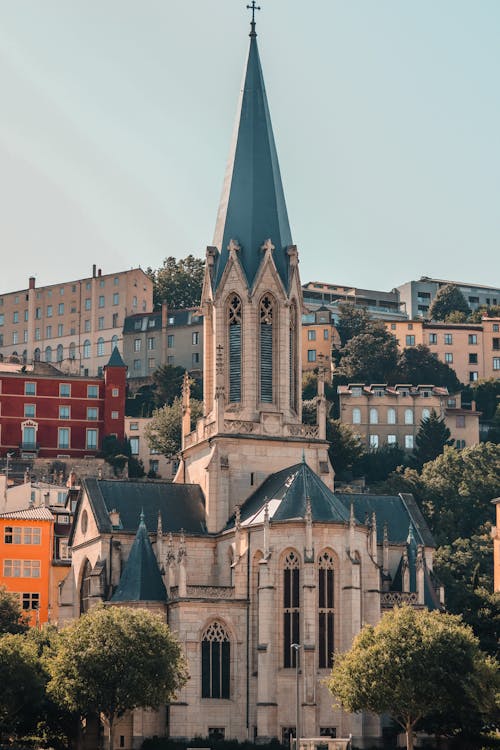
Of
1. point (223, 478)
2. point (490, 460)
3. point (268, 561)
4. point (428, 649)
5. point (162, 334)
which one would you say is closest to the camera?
point (428, 649)

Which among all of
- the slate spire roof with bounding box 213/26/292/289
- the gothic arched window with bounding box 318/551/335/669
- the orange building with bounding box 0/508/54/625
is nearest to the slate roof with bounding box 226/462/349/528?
the gothic arched window with bounding box 318/551/335/669

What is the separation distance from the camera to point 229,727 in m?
71.7

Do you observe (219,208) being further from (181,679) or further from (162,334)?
(162,334)

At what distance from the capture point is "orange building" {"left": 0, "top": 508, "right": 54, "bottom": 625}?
324 ft

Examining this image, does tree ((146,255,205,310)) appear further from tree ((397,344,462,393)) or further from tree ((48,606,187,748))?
tree ((48,606,187,748))

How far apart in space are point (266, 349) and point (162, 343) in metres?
89.2

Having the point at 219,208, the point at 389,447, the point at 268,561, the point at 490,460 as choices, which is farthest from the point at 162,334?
the point at 268,561

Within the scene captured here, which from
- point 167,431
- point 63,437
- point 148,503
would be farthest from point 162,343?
point 148,503

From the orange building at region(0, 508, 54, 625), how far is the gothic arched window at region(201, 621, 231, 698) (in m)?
27.6

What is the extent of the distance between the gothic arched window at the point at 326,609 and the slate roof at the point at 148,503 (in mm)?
8585

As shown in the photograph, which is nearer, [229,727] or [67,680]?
[67,680]

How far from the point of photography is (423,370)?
166 m

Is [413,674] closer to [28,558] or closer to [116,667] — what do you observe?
[116,667]

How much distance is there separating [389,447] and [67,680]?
86.7m
